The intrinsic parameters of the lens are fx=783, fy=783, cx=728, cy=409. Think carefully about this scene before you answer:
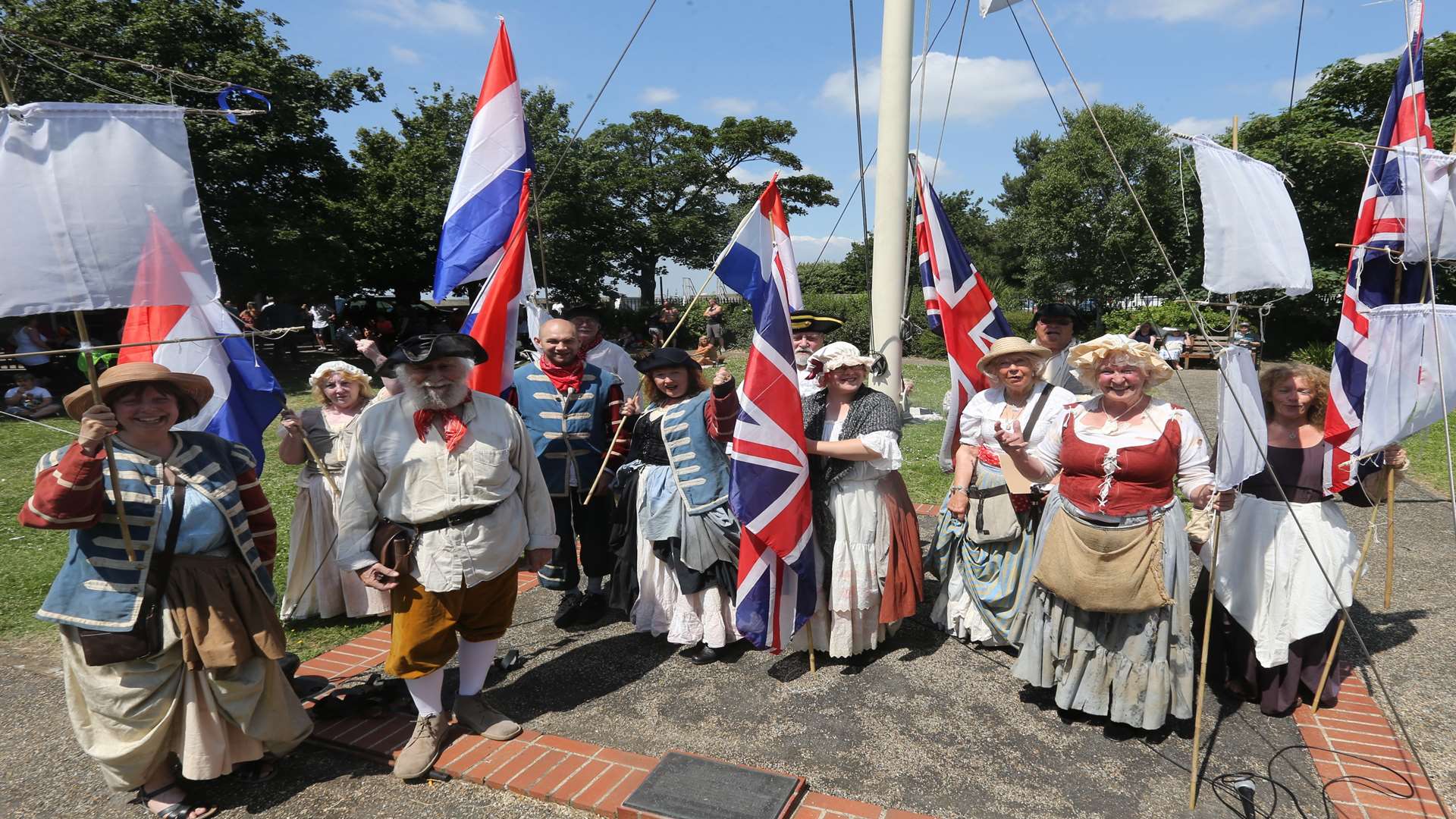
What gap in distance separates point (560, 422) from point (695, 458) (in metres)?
0.83

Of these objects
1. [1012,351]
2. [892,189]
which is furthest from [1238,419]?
[892,189]

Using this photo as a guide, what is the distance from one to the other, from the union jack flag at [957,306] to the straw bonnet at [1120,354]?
4.70 ft

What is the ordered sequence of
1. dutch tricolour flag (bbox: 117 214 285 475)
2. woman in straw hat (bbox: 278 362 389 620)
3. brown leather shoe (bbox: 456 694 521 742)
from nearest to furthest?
1. brown leather shoe (bbox: 456 694 521 742)
2. dutch tricolour flag (bbox: 117 214 285 475)
3. woman in straw hat (bbox: 278 362 389 620)

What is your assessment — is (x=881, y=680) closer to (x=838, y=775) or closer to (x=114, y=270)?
(x=838, y=775)

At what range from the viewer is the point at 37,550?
6512 mm

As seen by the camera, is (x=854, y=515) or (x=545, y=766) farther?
(x=854, y=515)

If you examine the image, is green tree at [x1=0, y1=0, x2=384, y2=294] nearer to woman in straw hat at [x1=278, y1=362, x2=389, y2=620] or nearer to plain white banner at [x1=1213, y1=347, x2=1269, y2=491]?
woman in straw hat at [x1=278, y1=362, x2=389, y2=620]

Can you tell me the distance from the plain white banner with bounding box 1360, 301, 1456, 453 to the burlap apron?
3.24ft

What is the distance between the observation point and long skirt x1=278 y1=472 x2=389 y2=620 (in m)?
4.88

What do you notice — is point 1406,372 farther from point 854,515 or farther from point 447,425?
point 447,425

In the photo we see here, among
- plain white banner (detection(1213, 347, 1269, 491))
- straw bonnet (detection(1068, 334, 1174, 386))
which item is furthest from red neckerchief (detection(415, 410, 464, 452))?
plain white banner (detection(1213, 347, 1269, 491))

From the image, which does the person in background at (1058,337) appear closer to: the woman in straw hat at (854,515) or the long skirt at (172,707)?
the woman in straw hat at (854,515)

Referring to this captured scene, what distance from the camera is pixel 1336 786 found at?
3.07 m

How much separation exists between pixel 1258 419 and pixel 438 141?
29.6 metres
